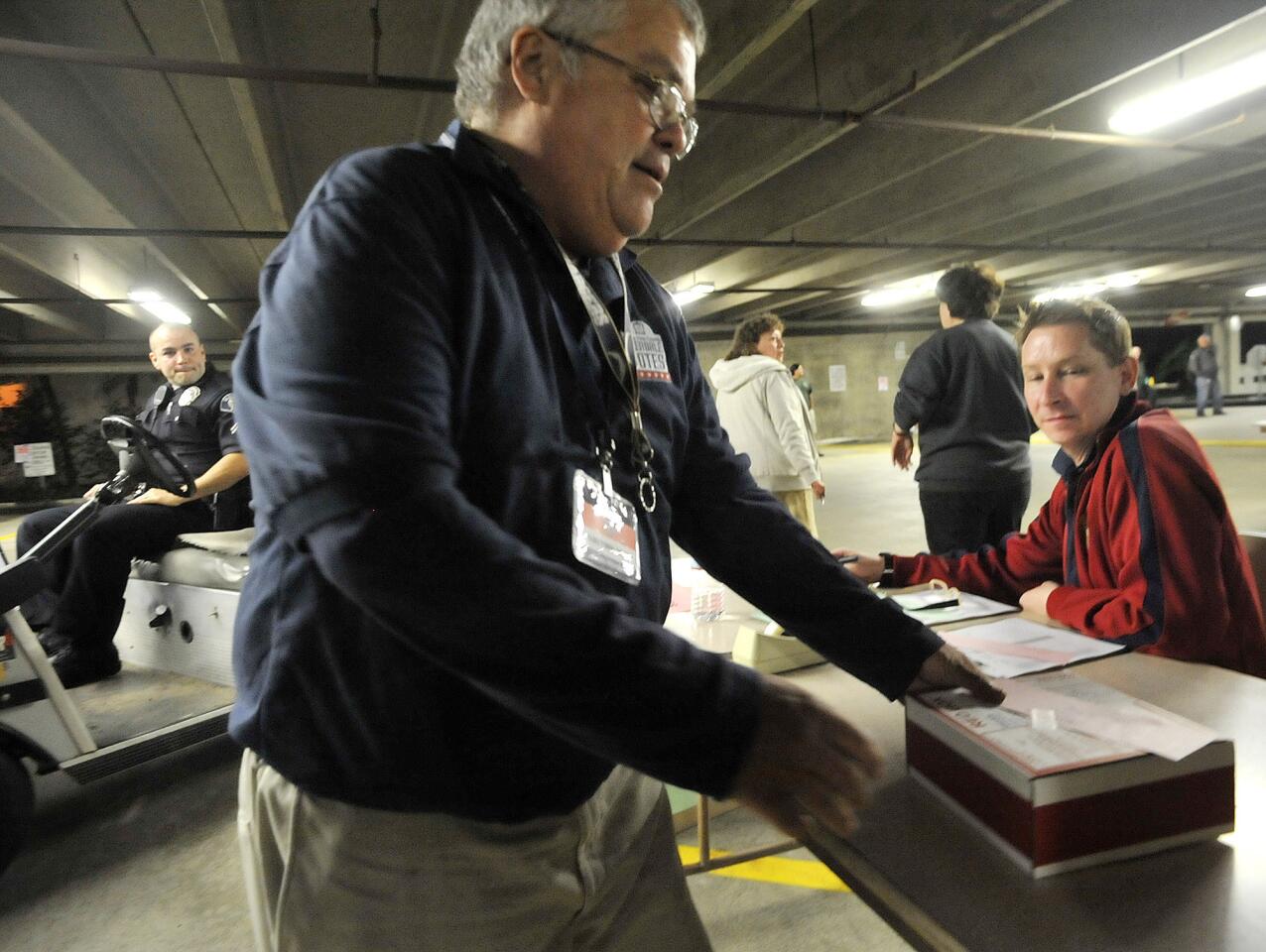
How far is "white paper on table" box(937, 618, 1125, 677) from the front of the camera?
1329 millimetres

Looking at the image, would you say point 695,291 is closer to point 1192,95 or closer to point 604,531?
point 1192,95

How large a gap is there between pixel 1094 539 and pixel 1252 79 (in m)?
4.83

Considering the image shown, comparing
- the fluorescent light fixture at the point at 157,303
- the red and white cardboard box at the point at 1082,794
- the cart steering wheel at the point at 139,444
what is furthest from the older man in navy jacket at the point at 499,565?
the fluorescent light fixture at the point at 157,303

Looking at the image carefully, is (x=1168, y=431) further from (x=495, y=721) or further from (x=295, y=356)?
(x=295, y=356)

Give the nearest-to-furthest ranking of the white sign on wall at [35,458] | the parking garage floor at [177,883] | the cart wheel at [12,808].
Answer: the parking garage floor at [177,883] < the cart wheel at [12,808] < the white sign on wall at [35,458]

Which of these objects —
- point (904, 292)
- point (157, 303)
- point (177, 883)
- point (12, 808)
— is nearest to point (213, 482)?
point (12, 808)

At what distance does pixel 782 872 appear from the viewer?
2.33m

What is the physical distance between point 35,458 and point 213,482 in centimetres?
1284

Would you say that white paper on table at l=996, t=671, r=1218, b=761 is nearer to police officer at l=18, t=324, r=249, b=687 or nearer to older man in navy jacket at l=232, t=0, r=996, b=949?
older man in navy jacket at l=232, t=0, r=996, b=949

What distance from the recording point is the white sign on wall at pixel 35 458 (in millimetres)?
12961

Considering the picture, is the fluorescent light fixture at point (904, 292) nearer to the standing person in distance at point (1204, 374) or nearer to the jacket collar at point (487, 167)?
the standing person in distance at point (1204, 374)

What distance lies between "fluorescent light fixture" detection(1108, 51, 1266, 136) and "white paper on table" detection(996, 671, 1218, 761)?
5.35m

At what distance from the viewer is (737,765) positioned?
0.58 meters

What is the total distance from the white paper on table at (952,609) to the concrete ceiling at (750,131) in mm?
3484
